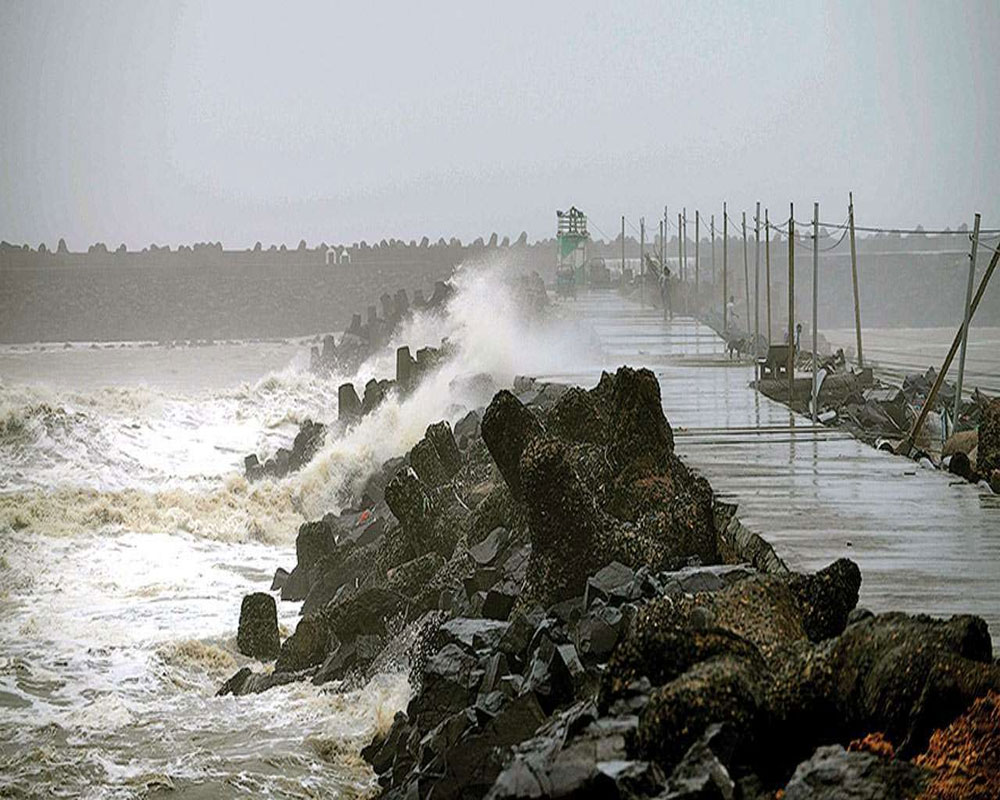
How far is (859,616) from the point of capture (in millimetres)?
4961

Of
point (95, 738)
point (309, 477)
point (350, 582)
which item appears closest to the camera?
point (95, 738)

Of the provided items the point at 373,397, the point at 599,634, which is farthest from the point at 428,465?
the point at 373,397

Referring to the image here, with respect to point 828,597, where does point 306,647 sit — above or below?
below

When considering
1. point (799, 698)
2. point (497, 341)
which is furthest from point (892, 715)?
point (497, 341)

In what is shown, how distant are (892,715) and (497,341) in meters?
22.0

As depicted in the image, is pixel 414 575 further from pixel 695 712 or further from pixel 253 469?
pixel 253 469

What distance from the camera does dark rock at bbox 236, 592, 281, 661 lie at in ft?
34.4

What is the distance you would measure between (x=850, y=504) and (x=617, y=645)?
3146 millimetres

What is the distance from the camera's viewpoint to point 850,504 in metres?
7.90

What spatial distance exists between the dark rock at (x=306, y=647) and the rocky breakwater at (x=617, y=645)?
0.02 metres

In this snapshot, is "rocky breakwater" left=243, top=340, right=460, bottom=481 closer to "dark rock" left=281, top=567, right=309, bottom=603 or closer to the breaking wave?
the breaking wave

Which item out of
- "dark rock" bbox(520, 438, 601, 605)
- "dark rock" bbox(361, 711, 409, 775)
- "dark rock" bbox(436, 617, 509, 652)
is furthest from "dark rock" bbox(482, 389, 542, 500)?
"dark rock" bbox(361, 711, 409, 775)

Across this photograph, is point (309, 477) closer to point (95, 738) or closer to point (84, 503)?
point (84, 503)

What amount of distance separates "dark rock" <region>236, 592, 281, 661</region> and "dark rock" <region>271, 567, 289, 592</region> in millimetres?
2388
